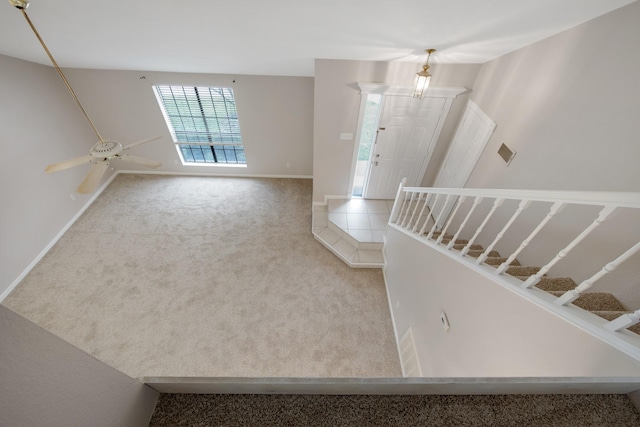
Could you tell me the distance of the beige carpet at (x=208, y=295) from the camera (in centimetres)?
271

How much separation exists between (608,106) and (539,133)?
518 millimetres

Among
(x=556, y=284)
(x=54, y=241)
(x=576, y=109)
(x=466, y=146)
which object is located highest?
(x=576, y=109)

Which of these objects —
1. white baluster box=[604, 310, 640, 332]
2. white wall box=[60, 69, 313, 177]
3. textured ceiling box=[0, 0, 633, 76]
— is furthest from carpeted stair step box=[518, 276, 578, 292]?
white wall box=[60, 69, 313, 177]

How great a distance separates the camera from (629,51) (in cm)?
143

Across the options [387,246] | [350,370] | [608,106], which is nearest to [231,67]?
[387,246]

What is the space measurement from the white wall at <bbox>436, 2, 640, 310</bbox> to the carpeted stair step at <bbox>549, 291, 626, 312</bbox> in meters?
0.04

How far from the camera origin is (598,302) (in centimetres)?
140

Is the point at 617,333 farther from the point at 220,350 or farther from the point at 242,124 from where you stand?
the point at 242,124

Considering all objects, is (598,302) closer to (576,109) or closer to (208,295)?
(576,109)

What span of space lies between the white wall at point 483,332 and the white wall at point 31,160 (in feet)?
16.9

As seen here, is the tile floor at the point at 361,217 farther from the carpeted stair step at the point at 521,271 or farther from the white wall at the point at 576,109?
the carpeted stair step at the point at 521,271

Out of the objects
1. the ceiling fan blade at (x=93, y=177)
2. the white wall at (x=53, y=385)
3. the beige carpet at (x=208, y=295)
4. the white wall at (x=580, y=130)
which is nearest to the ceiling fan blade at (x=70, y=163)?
the ceiling fan blade at (x=93, y=177)

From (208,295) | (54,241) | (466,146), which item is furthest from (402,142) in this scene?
(54,241)

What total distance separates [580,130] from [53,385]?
286 cm
